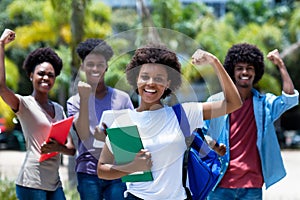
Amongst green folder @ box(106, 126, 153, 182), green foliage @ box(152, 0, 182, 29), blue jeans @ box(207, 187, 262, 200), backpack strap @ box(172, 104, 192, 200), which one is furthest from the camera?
green foliage @ box(152, 0, 182, 29)

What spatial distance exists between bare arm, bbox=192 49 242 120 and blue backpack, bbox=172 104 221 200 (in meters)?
0.12

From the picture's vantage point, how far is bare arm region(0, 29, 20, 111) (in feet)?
11.8

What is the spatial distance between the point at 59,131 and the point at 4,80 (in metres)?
0.45

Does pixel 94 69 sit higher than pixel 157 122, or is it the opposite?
pixel 94 69

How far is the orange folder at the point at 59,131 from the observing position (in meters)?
3.71

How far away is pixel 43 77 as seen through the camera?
13.1ft

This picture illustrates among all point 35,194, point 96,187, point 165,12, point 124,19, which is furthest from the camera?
point 124,19

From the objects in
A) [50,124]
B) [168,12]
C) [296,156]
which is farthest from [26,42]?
[50,124]

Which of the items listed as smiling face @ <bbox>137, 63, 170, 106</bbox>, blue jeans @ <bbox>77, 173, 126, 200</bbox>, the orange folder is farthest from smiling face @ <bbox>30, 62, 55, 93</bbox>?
smiling face @ <bbox>137, 63, 170, 106</bbox>

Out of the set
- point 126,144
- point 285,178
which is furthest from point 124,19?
point 126,144

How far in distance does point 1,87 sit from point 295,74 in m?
23.8

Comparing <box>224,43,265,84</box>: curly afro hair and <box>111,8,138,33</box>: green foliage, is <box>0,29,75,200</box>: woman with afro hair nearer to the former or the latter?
<box>224,43,265,84</box>: curly afro hair

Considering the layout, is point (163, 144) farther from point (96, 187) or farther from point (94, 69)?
point (96, 187)

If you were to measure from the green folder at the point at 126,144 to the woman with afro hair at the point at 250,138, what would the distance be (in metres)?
1.07
